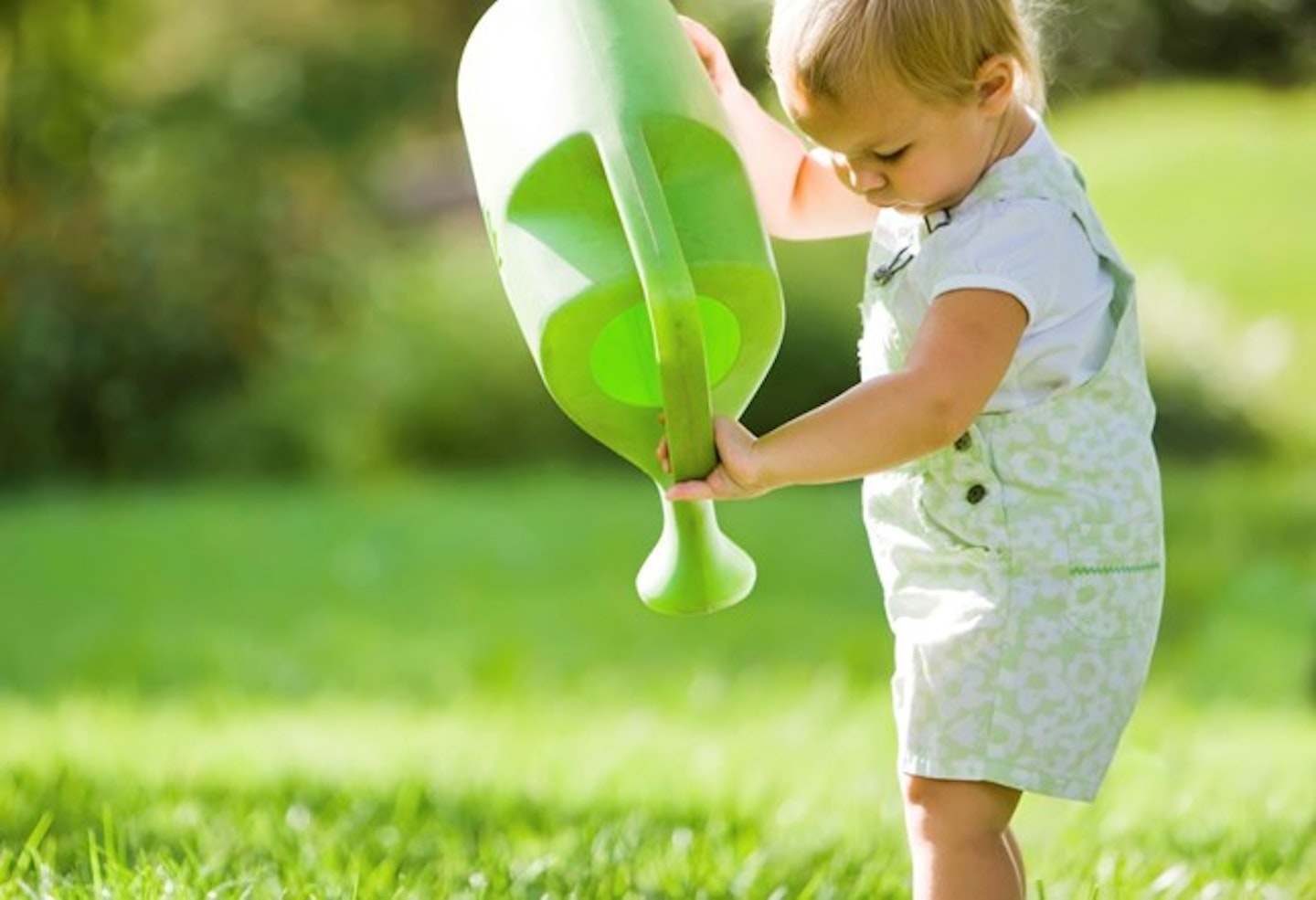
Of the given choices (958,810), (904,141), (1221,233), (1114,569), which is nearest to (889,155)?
(904,141)

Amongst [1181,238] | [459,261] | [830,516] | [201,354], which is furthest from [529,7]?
[1181,238]

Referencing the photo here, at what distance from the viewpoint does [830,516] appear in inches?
294

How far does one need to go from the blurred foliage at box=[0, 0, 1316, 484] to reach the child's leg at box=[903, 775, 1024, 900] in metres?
6.45

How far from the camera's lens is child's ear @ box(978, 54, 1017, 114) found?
6.98 feet

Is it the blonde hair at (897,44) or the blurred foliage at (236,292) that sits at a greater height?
the blonde hair at (897,44)

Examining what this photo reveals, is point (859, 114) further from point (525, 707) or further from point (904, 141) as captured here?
point (525, 707)

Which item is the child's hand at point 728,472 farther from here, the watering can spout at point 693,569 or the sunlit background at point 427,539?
the sunlit background at point 427,539

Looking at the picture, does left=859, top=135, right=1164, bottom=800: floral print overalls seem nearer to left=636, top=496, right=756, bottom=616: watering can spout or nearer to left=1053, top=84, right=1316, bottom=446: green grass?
left=636, top=496, right=756, bottom=616: watering can spout

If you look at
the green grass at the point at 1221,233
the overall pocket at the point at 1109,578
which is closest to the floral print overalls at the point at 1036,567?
the overall pocket at the point at 1109,578

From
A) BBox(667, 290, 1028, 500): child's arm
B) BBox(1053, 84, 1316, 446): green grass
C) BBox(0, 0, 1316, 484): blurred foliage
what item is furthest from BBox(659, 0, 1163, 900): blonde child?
BBox(1053, 84, 1316, 446): green grass

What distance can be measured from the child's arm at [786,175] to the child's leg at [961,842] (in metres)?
0.70

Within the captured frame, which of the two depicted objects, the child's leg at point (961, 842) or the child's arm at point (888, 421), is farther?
the child's leg at point (961, 842)

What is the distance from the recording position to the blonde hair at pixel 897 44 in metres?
2.07

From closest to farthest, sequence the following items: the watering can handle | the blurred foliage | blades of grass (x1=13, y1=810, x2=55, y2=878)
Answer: the watering can handle, blades of grass (x1=13, y1=810, x2=55, y2=878), the blurred foliage
